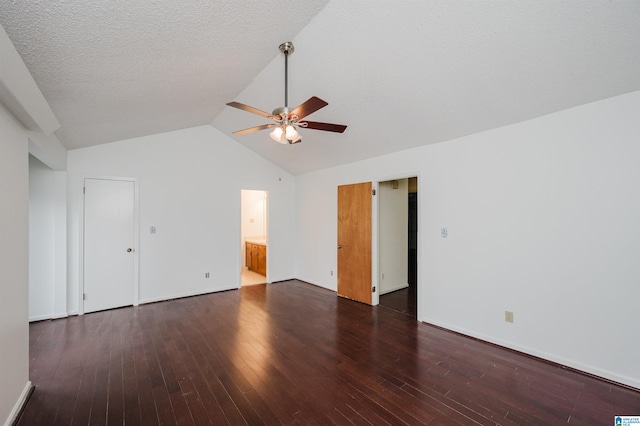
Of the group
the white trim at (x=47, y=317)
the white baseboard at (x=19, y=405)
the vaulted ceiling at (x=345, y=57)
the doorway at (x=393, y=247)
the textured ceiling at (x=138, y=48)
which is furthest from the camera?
the doorway at (x=393, y=247)

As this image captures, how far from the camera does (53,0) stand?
52.1 inches

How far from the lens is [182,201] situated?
480cm

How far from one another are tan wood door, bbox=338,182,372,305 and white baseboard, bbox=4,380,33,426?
3839 millimetres

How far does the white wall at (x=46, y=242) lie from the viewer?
367 centimetres

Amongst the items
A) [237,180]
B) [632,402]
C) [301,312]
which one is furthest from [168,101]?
[632,402]

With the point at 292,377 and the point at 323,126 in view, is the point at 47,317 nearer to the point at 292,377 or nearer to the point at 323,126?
the point at 292,377

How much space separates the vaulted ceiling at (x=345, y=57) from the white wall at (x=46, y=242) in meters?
0.80

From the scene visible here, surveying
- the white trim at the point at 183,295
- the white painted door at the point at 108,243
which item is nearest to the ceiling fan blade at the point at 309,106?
the white painted door at the point at 108,243

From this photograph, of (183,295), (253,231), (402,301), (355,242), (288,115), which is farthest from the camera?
(253,231)

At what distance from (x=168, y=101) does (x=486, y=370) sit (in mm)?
4407

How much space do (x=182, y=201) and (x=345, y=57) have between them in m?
3.76

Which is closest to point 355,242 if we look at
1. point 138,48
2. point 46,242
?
point 138,48

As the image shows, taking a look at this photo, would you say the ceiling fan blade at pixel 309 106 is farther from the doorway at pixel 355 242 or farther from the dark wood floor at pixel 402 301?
the dark wood floor at pixel 402 301

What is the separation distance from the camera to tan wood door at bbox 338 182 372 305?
443 centimetres
